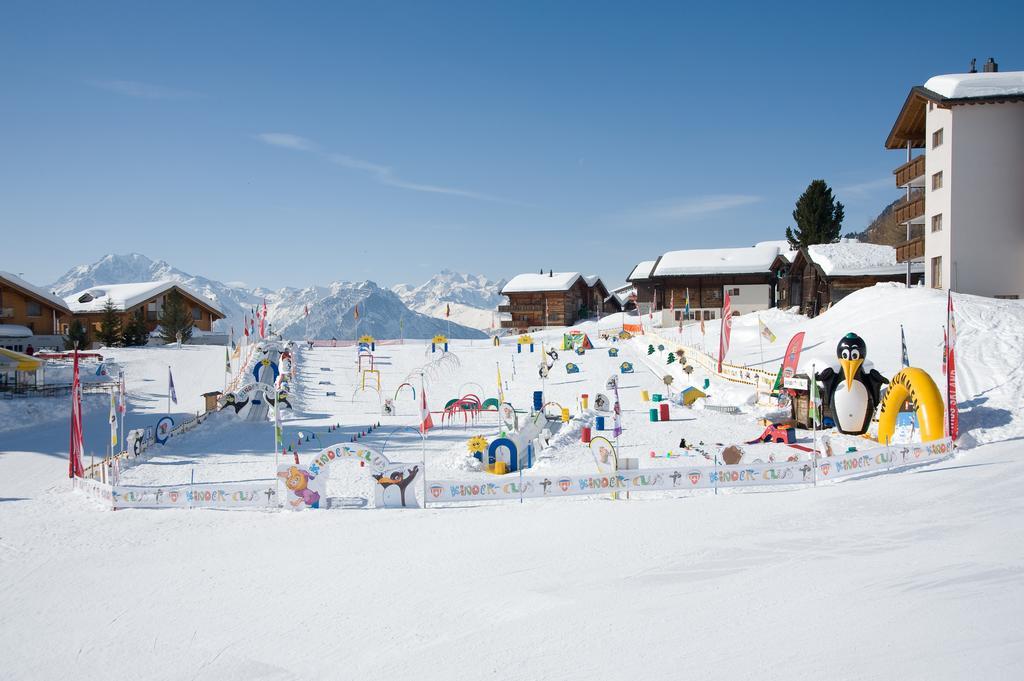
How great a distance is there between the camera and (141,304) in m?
55.4

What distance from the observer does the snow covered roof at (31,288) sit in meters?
44.6

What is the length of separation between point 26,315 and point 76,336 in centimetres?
580

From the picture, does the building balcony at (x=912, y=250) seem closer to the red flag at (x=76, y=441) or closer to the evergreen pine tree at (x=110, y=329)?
the red flag at (x=76, y=441)

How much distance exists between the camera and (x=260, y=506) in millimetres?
14844

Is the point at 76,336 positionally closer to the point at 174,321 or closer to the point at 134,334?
the point at 134,334

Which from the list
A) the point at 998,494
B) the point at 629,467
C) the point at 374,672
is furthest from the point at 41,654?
the point at 998,494

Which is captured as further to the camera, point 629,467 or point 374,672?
point 629,467

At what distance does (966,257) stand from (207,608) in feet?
110

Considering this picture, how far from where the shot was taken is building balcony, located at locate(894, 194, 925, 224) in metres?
34.2

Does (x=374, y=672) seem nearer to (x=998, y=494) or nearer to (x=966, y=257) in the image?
(x=998, y=494)

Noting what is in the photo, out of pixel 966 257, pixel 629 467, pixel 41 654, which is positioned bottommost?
pixel 41 654

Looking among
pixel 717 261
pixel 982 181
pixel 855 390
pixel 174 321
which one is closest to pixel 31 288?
pixel 174 321

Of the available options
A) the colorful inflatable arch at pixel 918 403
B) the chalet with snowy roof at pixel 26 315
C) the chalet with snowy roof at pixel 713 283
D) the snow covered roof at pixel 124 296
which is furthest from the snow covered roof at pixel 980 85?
the snow covered roof at pixel 124 296

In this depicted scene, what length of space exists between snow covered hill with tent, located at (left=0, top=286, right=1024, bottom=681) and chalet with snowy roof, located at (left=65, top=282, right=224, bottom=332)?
36985mm
